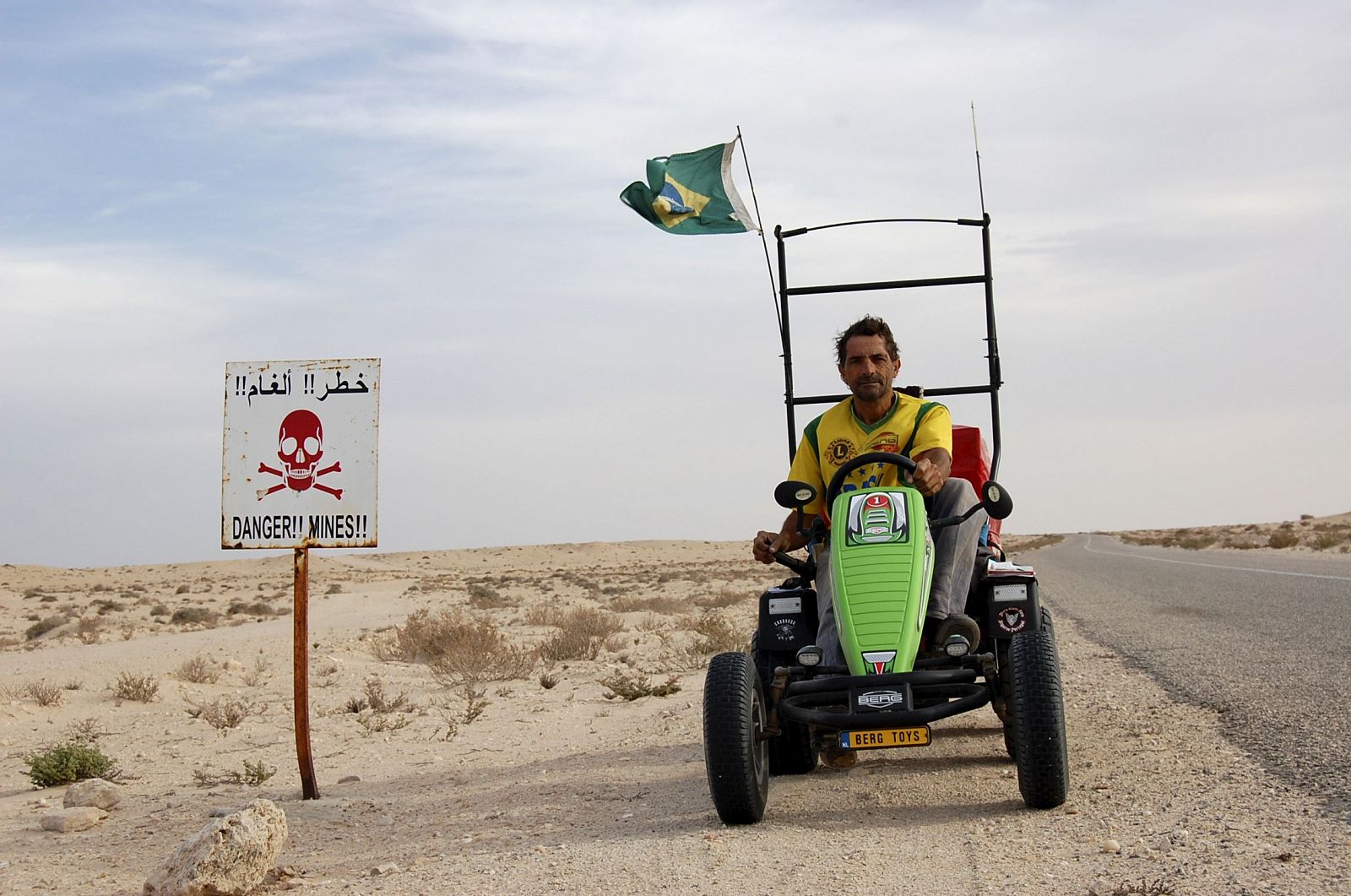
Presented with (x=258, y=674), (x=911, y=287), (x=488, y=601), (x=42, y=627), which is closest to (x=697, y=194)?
(x=911, y=287)

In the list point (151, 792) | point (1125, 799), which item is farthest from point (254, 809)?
point (1125, 799)

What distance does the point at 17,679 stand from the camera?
14398 millimetres

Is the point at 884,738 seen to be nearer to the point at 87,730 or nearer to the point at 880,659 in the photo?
the point at 880,659

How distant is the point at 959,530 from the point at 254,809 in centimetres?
343

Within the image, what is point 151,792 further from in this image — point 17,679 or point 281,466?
point 17,679

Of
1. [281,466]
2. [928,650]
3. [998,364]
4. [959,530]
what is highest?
[998,364]

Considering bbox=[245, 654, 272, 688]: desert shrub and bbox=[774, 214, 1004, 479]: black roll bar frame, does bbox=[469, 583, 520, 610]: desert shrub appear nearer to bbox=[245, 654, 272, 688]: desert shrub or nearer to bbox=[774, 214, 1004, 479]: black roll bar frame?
bbox=[245, 654, 272, 688]: desert shrub

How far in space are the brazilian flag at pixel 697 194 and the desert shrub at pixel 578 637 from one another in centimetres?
639

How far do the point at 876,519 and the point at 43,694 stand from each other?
395 inches

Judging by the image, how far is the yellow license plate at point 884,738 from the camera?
5.23m

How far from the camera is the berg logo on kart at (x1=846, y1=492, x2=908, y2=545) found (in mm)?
5641

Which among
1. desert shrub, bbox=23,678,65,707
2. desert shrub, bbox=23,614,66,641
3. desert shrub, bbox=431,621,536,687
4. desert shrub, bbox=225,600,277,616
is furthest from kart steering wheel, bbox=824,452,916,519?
desert shrub, bbox=225,600,277,616

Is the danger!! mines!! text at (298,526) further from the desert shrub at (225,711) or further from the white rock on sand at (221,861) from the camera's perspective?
the desert shrub at (225,711)

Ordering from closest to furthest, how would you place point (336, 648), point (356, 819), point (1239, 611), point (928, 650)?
point (928, 650) < point (356, 819) < point (1239, 611) < point (336, 648)
